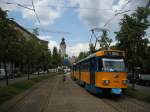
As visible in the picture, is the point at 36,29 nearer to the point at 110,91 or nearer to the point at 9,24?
the point at 9,24

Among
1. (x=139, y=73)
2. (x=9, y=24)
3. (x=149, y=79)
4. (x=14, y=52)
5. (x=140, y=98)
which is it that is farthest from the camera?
(x=139, y=73)

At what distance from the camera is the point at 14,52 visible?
93.4 feet

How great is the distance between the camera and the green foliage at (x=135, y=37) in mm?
26744

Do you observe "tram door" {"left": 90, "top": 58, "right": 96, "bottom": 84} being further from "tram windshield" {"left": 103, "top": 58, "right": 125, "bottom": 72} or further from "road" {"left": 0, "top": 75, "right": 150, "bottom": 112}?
"road" {"left": 0, "top": 75, "right": 150, "bottom": 112}

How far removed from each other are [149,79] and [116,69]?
22205mm

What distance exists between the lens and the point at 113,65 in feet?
74.8

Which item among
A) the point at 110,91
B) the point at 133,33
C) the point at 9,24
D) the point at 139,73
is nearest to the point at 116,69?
the point at 110,91

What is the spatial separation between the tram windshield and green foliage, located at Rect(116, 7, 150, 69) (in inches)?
171

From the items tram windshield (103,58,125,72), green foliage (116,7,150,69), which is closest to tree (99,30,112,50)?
green foliage (116,7,150,69)

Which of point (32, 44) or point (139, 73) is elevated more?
point (32, 44)

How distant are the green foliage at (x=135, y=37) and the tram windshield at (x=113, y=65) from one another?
171 inches

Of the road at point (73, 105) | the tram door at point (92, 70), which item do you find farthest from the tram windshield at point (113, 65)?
the road at point (73, 105)

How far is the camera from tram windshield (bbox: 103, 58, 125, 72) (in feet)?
74.3


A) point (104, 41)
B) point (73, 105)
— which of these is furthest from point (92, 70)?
point (104, 41)
